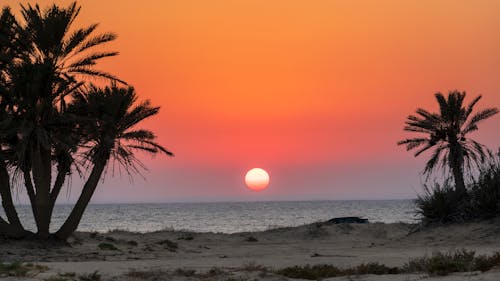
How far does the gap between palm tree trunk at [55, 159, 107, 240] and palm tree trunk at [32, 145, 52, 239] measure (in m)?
0.83

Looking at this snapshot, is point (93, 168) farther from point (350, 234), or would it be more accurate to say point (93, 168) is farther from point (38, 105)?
point (350, 234)

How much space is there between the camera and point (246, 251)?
93.6 feet

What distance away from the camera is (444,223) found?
28.9 metres

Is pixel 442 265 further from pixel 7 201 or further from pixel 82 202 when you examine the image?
pixel 7 201

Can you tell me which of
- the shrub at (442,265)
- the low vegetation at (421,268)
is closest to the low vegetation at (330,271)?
the low vegetation at (421,268)

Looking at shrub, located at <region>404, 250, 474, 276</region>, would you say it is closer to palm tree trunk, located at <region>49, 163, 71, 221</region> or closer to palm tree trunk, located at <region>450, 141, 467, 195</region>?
palm tree trunk, located at <region>49, 163, 71, 221</region>

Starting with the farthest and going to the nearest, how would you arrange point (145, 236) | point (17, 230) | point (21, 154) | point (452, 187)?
point (145, 236) → point (452, 187) → point (17, 230) → point (21, 154)

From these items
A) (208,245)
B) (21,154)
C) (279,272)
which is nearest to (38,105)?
(21,154)

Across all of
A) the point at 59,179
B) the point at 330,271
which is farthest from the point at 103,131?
the point at 330,271

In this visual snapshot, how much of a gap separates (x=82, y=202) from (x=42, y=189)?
2096 millimetres

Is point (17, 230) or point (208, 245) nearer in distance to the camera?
point (17, 230)

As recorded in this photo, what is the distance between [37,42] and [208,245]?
13.7 metres

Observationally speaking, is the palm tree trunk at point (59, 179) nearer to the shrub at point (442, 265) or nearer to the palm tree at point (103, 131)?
the palm tree at point (103, 131)

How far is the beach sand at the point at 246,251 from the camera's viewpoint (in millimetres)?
16203
